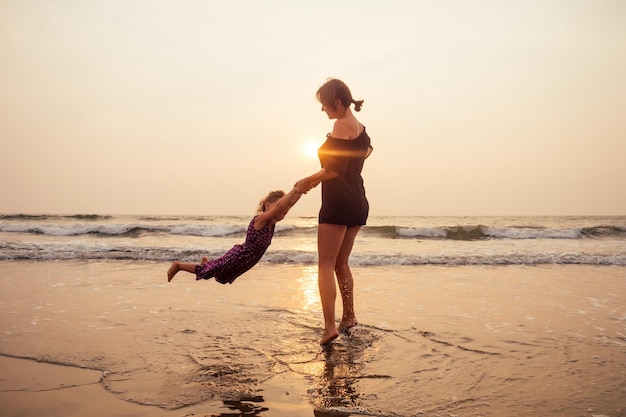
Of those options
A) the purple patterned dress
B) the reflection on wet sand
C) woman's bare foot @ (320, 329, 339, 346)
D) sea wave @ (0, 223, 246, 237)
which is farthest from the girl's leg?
sea wave @ (0, 223, 246, 237)

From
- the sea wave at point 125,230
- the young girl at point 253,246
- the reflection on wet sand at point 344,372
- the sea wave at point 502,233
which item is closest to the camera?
the reflection on wet sand at point 344,372

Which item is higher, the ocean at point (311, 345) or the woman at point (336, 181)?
the woman at point (336, 181)

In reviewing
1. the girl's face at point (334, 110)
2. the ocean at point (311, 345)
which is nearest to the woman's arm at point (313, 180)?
the girl's face at point (334, 110)

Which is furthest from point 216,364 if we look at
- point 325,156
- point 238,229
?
point 238,229

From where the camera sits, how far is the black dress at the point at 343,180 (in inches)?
161

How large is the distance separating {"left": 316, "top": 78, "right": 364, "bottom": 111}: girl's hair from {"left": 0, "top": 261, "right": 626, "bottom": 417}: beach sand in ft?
7.21

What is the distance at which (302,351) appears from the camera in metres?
3.92

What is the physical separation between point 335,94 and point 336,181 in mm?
785

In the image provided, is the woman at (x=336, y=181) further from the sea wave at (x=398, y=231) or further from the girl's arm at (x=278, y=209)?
the sea wave at (x=398, y=231)

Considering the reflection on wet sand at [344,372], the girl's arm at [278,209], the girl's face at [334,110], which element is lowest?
the reflection on wet sand at [344,372]

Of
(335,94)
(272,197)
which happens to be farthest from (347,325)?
(335,94)

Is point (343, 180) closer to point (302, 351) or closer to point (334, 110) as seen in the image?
point (334, 110)

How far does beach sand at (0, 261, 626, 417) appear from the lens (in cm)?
276

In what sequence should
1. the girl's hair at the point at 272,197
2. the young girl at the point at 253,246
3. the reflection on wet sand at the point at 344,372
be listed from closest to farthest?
1. the reflection on wet sand at the point at 344,372
2. the young girl at the point at 253,246
3. the girl's hair at the point at 272,197
